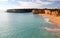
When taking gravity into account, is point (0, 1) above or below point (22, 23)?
above

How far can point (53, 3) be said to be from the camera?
1583 mm

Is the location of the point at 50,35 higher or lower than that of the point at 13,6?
lower

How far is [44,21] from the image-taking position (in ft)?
5.14

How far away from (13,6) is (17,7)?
54 millimetres

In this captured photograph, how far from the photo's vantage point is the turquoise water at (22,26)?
1502 mm

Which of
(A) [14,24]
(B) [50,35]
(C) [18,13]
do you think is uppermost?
(C) [18,13]

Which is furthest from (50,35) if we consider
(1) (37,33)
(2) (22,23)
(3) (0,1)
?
(3) (0,1)

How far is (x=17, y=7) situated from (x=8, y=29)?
12.3 inches

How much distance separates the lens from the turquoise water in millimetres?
1502

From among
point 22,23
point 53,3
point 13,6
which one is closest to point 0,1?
point 13,6

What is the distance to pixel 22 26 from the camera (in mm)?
1543

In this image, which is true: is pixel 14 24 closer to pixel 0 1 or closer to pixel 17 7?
pixel 17 7

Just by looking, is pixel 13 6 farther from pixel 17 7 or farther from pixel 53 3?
pixel 53 3

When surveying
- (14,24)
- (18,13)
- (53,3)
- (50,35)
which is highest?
(53,3)
